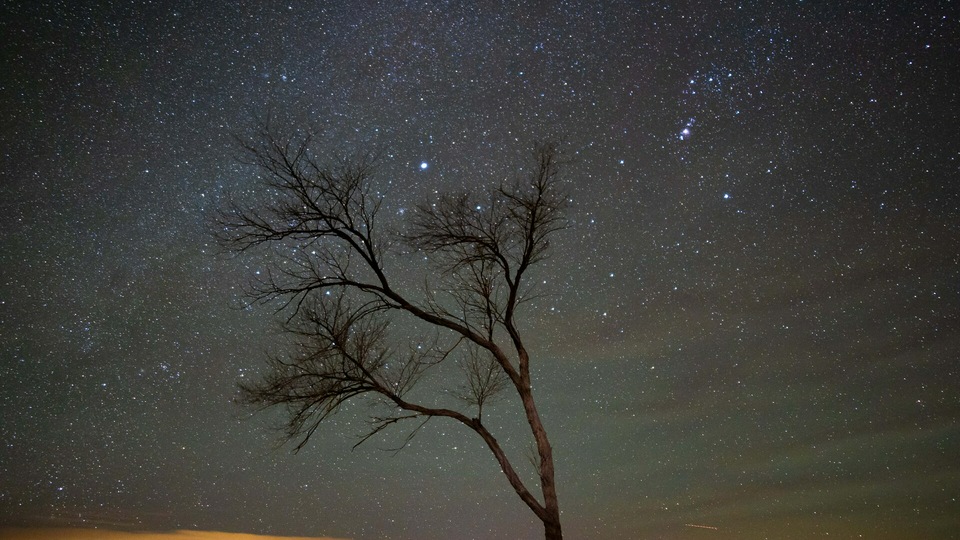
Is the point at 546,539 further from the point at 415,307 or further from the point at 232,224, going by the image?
the point at 232,224

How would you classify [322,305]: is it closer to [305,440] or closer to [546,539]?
[305,440]

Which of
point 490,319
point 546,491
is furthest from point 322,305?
point 546,491

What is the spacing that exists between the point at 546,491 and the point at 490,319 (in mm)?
3020

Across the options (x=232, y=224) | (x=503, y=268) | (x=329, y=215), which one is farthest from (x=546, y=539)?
(x=232, y=224)

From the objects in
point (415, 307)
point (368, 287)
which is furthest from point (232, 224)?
point (415, 307)

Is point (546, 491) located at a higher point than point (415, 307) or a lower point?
lower

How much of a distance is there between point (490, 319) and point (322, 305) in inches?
113

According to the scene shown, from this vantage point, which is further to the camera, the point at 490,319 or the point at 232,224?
the point at 490,319

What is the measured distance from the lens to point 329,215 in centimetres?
1255

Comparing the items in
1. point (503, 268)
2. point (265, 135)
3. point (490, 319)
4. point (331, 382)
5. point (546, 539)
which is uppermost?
point (265, 135)

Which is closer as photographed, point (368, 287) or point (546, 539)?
point (546, 539)

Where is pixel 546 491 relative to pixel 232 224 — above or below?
below

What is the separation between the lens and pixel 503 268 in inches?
519

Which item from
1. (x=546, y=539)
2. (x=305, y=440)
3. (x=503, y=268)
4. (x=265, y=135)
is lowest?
(x=546, y=539)
